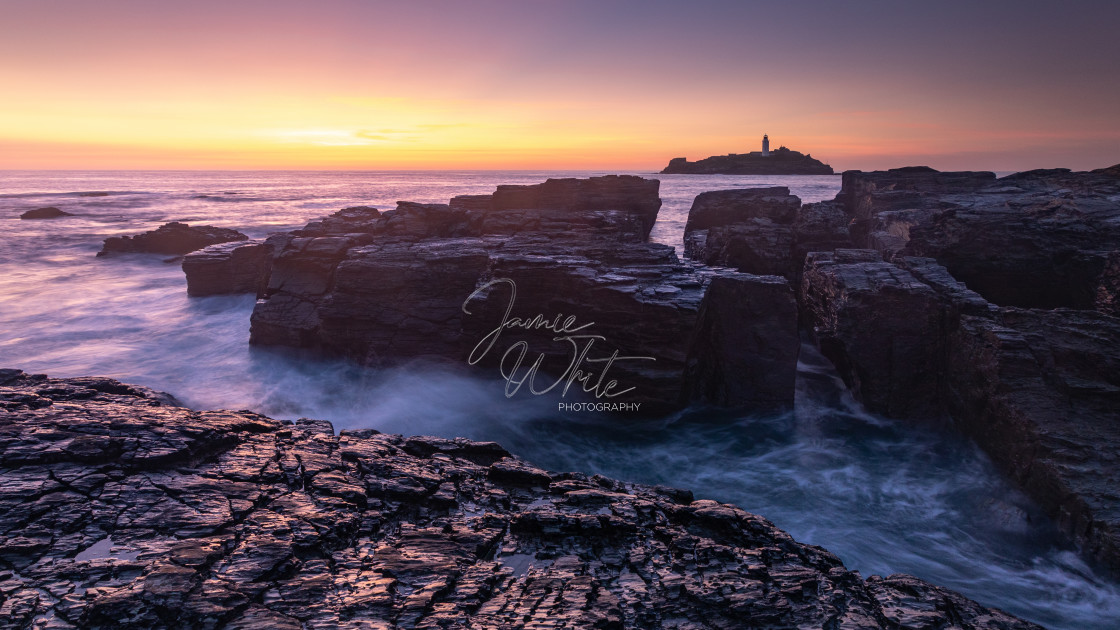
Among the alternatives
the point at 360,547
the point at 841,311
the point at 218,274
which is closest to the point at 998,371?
the point at 841,311

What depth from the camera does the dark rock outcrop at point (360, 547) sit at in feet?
11.2

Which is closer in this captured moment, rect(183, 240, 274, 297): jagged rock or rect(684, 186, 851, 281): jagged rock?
rect(684, 186, 851, 281): jagged rock

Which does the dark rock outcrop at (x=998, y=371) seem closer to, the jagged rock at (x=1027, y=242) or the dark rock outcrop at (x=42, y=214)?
the jagged rock at (x=1027, y=242)

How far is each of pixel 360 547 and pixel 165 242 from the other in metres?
26.9

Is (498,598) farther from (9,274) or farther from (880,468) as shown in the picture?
(9,274)

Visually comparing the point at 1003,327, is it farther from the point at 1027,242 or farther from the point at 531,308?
the point at 531,308

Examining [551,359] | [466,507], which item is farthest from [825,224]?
[466,507]

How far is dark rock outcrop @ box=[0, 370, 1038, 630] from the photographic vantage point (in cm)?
343

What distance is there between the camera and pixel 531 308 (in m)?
10.4

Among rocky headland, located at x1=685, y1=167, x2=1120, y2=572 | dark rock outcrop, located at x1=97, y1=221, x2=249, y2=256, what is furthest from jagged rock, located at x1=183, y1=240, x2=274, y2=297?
rocky headland, located at x1=685, y1=167, x2=1120, y2=572

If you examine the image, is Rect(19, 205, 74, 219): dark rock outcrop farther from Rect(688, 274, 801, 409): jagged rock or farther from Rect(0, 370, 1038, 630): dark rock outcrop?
Rect(688, 274, 801, 409): jagged rock

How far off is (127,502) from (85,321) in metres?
15.6

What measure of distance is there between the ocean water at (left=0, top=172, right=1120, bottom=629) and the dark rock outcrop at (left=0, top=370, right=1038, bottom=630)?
3.05 m

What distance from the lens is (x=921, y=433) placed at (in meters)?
9.28
